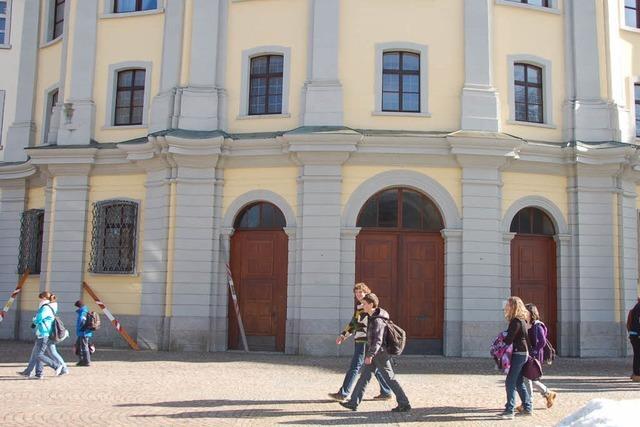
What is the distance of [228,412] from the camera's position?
10523 mm

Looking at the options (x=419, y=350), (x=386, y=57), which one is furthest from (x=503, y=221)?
(x=386, y=57)

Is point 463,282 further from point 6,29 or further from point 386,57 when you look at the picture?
point 6,29

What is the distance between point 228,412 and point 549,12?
1507cm

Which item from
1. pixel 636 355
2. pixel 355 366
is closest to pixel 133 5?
pixel 355 366

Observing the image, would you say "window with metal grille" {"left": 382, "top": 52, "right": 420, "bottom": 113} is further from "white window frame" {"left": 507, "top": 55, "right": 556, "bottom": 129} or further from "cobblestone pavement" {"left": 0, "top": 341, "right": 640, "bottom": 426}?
"cobblestone pavement" {"left": 0, "top": 341, "right": 640, "bottom": 426}

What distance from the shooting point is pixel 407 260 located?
19141 millimetres

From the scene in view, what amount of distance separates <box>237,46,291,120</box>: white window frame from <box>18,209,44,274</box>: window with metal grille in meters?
7.99

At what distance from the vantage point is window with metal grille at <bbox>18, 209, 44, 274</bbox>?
77.2 feet

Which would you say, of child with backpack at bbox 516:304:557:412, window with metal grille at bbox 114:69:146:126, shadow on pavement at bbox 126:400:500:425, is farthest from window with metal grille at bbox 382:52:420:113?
shadow on pavement at bbox 126:400:500:425

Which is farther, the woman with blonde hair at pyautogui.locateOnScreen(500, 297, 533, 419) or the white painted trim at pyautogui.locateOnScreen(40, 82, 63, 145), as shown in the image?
the white painted trim at pyautogui.locateOnScreen(40, 82, 63, 145)

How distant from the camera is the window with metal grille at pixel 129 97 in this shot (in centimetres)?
2142

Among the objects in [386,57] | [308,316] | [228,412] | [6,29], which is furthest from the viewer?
[6,29]

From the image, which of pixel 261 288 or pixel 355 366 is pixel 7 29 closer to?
pixel 261 288

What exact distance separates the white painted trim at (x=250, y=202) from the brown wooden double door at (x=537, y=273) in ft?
20.1
